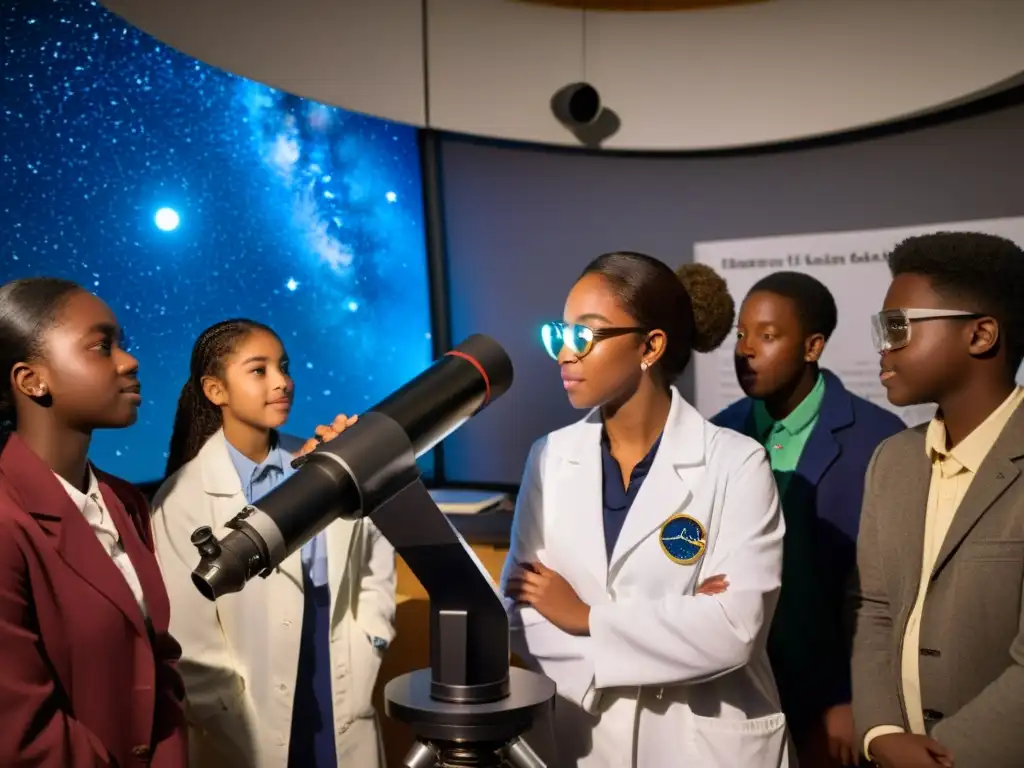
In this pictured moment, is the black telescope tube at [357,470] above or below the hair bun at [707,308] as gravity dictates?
below

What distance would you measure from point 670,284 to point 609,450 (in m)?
0.41

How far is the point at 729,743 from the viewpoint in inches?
78.0

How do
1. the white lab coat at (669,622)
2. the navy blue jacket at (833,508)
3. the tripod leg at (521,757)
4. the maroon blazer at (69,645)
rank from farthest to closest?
the navy blue jacket at (833,508)
the white lab coat at (669,622)
the maroon blazer at (69,645)
the tripod leg at (521,757)

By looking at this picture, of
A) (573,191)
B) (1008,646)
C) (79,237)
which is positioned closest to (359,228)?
(573,191)

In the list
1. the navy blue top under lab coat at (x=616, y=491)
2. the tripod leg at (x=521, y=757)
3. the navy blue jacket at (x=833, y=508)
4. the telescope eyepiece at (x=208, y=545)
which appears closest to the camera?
the telescope eyepiece at (x=208, y=545)

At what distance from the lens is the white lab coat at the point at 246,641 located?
2225mm

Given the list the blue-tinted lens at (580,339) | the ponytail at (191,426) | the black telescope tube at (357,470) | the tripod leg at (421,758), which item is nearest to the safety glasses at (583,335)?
the blue-tinted lens at (580,339)

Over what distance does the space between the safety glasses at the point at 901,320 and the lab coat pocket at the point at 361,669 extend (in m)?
1.37

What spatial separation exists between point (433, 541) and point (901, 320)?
1.26m

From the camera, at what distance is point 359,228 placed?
139 inches

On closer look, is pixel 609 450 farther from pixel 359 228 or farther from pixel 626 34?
pixel 626 34

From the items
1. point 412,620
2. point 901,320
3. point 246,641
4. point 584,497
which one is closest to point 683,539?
point 584,497

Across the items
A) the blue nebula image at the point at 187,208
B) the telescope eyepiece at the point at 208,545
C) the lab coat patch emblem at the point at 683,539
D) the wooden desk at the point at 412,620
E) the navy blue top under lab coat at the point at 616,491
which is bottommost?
the wooden desk at the point at 412,620

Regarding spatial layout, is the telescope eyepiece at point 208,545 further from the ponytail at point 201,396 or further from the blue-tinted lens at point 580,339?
the ponytail at point 201,396
